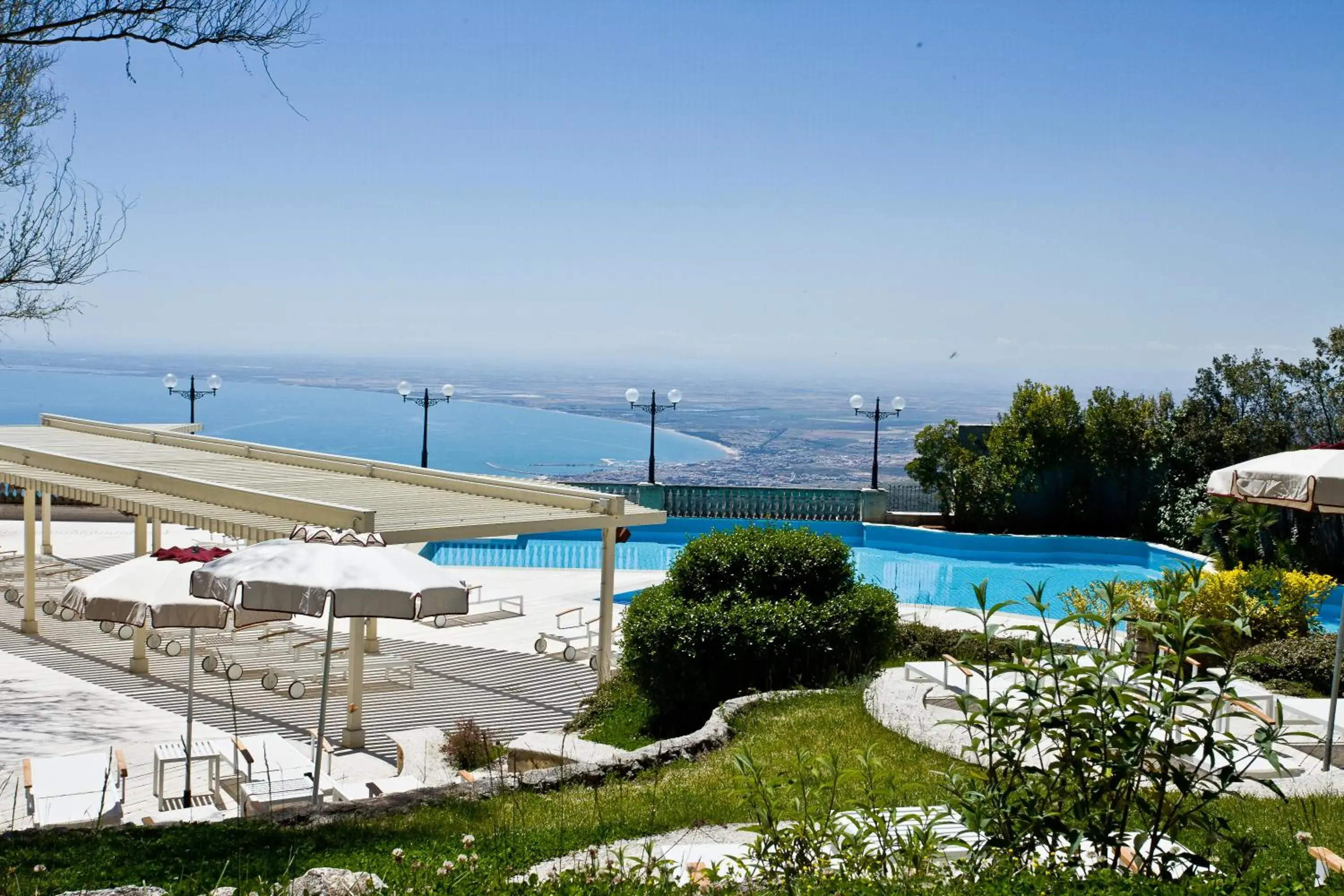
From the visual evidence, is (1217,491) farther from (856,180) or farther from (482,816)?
(856,180)

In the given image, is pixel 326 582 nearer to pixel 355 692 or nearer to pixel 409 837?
pixel 409 837

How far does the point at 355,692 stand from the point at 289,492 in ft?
9.84

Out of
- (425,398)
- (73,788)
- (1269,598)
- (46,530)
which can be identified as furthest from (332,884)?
(425,398)

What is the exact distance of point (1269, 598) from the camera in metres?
11.8

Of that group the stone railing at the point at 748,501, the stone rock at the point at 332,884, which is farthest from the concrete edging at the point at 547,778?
the stone railing at the point at 748,501

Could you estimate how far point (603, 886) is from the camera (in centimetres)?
350

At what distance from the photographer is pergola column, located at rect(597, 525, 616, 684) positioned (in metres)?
11.7

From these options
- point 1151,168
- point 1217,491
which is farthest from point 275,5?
point 1151,168

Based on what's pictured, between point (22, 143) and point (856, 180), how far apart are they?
3538 centimetres

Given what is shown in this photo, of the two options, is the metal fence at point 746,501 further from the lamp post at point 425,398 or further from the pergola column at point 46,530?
the pergola column at point 46,530

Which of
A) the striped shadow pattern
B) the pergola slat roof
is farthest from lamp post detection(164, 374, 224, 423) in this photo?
the striped shadow pattern

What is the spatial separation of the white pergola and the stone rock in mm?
6077

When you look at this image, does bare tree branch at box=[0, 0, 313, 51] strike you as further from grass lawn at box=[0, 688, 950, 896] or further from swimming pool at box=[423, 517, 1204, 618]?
swimming pool at box=[423, 517, 1204, 618]

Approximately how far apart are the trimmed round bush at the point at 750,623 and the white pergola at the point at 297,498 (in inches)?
70.0
